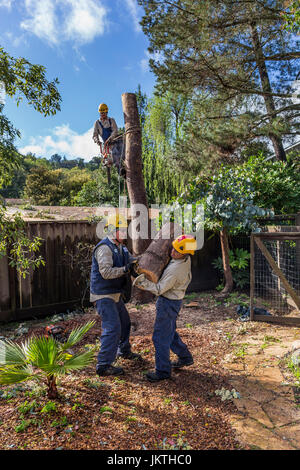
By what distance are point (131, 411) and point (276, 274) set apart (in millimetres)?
3547

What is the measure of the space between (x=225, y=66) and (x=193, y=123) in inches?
92.0

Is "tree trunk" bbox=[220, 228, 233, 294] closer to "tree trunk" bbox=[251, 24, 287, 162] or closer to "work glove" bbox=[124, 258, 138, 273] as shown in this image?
"work glove" bbox=[124, 258, 138, 273]

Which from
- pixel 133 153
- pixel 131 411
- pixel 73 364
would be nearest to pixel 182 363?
pixel 131 411

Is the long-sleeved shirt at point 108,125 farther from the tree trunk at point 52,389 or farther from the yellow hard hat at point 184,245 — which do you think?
the tree trunk at point 52,389

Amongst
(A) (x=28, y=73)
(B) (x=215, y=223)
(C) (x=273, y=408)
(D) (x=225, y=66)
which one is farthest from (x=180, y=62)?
(C) (x=273, y=408)

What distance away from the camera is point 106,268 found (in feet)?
11.4

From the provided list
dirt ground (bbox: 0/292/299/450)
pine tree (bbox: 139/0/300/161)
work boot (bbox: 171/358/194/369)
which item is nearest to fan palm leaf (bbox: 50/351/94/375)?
dirt ground (bbox: 0/292/299/450)

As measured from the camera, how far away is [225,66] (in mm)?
8398

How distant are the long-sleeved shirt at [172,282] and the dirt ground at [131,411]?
3.18ft

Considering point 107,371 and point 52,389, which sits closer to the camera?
point 52,389

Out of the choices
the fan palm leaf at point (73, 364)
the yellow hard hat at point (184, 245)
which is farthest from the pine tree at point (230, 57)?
the fan palm leaf at point (73, 364)

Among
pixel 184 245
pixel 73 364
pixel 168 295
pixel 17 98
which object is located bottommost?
pixel 73 364

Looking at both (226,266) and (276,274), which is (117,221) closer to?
(276,274)

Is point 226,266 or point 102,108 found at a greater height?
point 102,108
